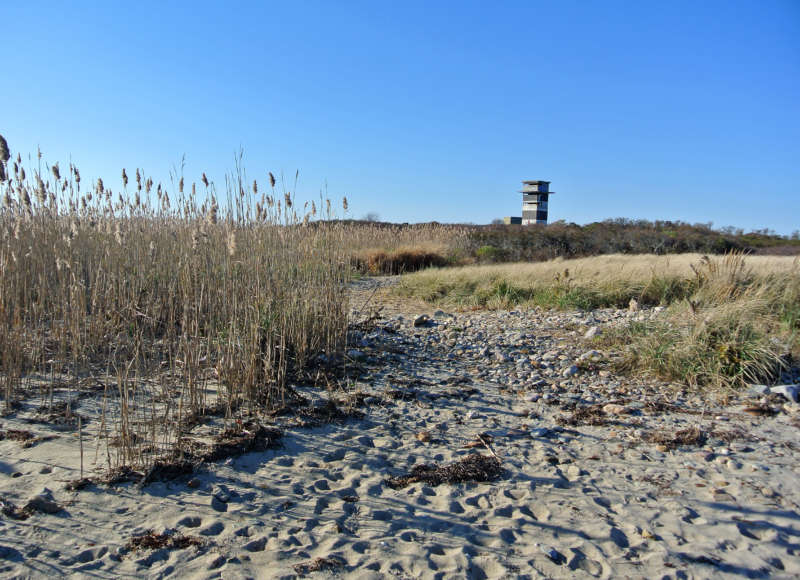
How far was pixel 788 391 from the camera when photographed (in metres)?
3.91


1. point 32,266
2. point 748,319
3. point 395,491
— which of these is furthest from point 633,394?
point 32,266

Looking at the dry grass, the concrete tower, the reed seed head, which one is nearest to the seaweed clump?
the reed seed head

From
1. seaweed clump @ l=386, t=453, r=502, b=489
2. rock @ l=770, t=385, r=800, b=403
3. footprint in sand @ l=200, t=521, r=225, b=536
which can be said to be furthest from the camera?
rock @ l=770, t=385, r=800, b=403

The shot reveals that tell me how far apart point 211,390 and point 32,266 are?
6.72 ft

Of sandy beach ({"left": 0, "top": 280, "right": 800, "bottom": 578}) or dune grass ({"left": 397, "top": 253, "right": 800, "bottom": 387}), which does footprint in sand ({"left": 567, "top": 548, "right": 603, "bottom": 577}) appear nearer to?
sandy beach ({"left": 0, "top": 280, "right": 800, "bottom": 578})

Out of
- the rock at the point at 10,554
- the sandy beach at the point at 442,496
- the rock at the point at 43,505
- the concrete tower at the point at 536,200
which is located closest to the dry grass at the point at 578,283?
the sandy beach at the point at 442,496

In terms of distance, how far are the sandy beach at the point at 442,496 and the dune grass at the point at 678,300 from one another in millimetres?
453

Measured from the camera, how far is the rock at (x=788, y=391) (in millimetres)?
3869

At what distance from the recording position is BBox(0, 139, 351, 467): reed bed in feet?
11.1

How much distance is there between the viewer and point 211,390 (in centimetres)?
398

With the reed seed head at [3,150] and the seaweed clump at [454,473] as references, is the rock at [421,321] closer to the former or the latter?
the seaweed clump at [454,473]

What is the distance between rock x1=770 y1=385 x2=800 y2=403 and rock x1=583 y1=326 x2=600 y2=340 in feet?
5.99

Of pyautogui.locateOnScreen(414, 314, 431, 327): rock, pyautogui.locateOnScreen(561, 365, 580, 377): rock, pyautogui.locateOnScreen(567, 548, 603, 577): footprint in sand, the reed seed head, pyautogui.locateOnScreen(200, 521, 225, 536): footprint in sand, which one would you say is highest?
the reed seed head

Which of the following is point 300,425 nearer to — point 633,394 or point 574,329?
point 633,394
